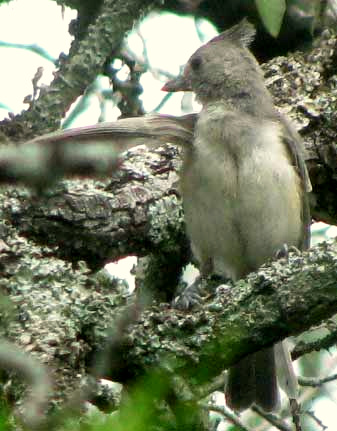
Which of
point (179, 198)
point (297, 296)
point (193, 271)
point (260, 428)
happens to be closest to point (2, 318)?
point (297, 296)

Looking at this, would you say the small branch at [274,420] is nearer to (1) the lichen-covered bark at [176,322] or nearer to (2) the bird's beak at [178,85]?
(1) the lichen-covered bark at [176,322]

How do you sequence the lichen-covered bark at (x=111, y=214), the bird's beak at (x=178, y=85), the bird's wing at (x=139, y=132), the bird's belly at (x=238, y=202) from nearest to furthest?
1. the bird's wing at (x=139, y=132)
2. the lichen-covered bark at (x=111, y=214)
3. the bird's belly at (x=238, y=202)
4. the bird's beak at (x=178, y=85)

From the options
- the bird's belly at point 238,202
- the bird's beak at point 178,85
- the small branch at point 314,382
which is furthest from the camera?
the bird's beak at point 178,85

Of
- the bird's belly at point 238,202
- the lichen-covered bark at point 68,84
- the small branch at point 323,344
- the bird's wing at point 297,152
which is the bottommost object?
the small branch at point 323,344

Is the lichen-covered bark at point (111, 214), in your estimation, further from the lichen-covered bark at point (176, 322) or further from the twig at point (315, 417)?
the twig at point (315, 417)

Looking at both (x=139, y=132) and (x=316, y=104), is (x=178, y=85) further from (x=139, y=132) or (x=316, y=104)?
(x=139, y=132)

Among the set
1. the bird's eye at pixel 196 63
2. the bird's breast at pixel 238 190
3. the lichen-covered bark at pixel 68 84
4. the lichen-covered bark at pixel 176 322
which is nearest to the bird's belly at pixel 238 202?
the bird's breast at pixel 238 190

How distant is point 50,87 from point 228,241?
4.82 feet

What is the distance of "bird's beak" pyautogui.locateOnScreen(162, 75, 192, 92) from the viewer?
4.95 m

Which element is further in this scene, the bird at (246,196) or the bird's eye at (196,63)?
the bird's eye at (196,63)

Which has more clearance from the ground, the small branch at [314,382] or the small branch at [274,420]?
the small branch at [314,382]

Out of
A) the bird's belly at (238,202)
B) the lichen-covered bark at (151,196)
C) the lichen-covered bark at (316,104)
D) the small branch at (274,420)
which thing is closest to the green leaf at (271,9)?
the lichen-covered bark at (151,196)

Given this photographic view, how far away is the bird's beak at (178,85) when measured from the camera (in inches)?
195

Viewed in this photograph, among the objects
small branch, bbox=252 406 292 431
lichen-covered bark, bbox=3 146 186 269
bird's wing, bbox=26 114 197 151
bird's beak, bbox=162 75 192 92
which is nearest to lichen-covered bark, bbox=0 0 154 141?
bird's wing, bbox=26 114 197 151
